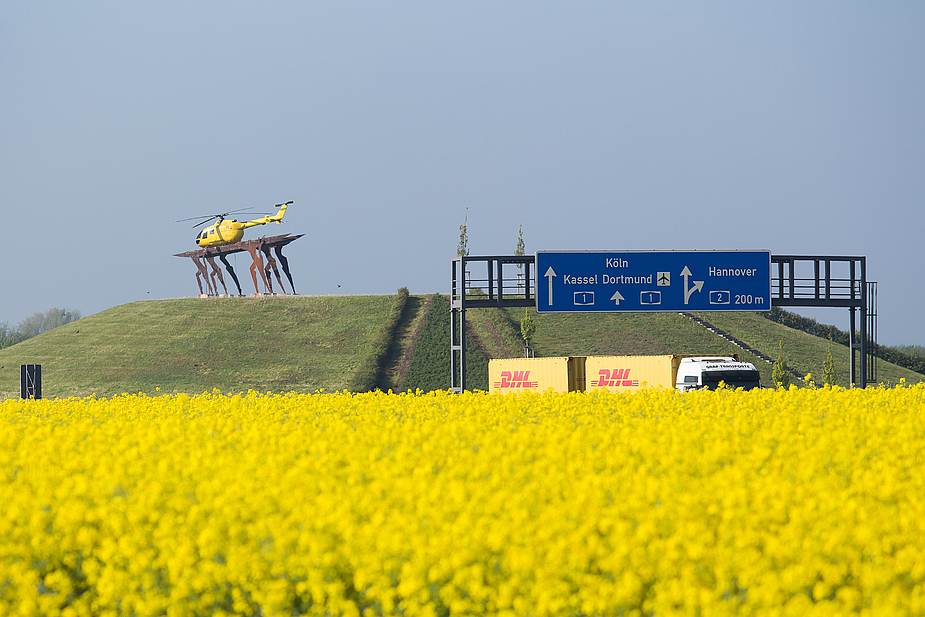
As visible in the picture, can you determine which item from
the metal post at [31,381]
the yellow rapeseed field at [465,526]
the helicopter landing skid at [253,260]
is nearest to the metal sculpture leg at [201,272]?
the helicopter landing skid at [253,260]

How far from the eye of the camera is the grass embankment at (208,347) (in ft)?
170

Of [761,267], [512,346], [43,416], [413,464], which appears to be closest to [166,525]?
[413,464]

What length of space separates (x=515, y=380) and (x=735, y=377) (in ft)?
31.9

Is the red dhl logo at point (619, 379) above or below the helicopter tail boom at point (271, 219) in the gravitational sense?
below

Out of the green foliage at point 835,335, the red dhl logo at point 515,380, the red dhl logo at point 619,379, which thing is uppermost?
the red dhl logo at point 619,379

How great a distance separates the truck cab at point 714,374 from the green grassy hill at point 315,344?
67.9 ft

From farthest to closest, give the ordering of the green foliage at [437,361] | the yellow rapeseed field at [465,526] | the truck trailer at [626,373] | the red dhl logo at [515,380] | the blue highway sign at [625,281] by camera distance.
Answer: the green foliage at [437,361] → the red dhl logo at [515,380] → the blue highway sign at [625,281] → the truck trailer at [626,373] → the yellow rapeseed field at [465,526]

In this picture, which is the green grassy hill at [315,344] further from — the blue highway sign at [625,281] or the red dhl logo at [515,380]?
the blue highway sign at [625,281]

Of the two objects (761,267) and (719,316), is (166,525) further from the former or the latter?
(719,316)

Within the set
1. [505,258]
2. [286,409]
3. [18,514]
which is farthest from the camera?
[505,258]

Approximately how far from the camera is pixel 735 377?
1207 inches

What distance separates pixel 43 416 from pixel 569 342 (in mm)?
47549

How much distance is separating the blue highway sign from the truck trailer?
2.24 m

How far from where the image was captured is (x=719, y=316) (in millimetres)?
65562
